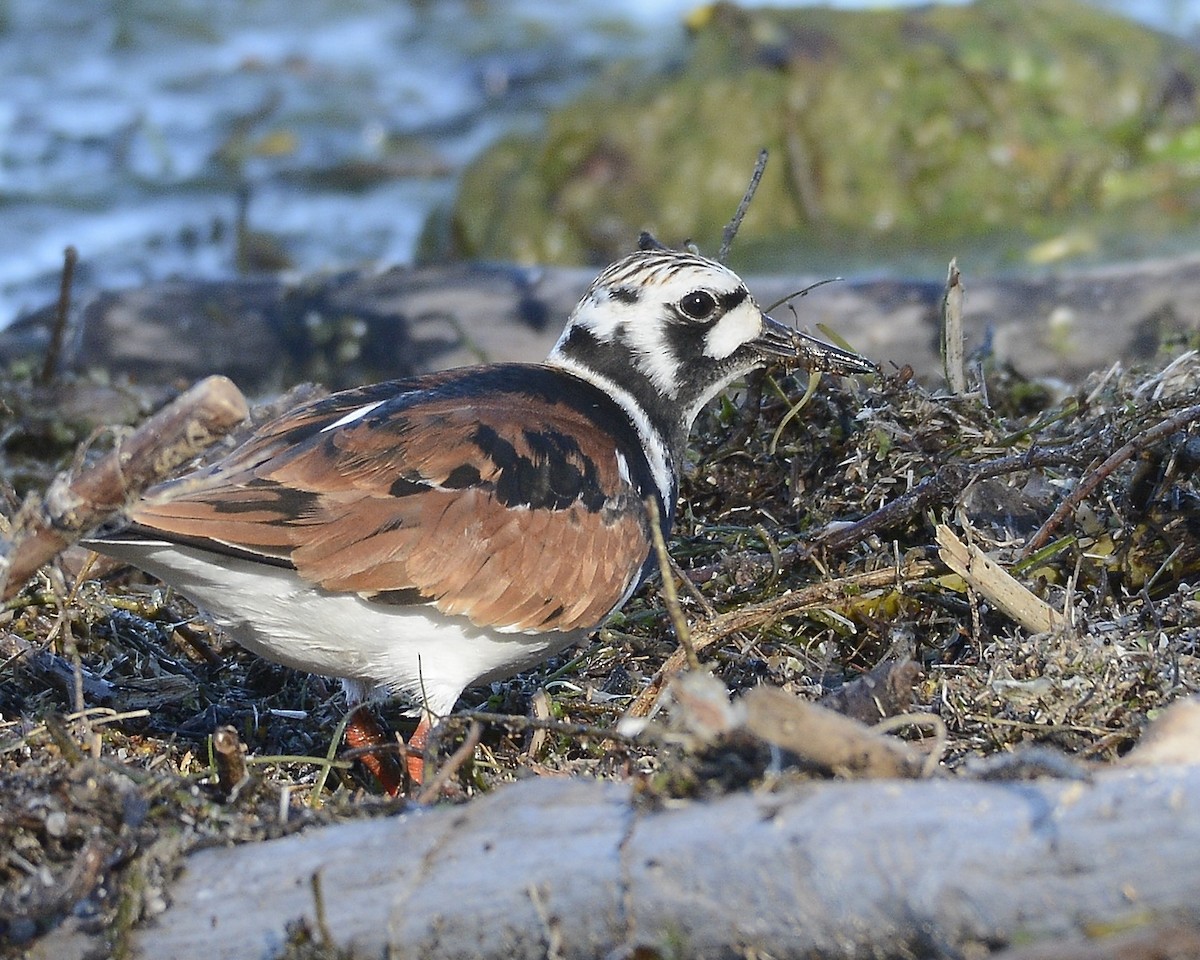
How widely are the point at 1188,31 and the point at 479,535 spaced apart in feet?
30.0

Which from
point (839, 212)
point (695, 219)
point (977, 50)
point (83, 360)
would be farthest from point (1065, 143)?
point (83, 360)

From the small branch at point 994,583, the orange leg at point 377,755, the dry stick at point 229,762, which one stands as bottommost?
the orange leg at point 377,755

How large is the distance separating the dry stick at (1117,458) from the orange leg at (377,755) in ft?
4.97

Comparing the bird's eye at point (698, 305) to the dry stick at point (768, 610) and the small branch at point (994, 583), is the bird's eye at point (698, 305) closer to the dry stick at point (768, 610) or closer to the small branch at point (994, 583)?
the dry stick at point (768, 610)

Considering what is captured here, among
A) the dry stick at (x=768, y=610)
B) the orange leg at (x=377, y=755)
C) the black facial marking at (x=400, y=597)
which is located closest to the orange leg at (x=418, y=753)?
the orange leg at (x=377, y=755)

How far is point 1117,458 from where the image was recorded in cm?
336

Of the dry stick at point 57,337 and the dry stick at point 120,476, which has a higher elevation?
the dry stick at point 120,476

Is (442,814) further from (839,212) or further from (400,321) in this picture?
(839,212)

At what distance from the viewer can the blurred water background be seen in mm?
10133

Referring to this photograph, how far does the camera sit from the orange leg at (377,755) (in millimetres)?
3240

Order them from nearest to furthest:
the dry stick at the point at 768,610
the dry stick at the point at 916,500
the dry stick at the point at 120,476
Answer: the dry stick at the point at 120,476, the dry stick at the point at 768,610, the dry stick at the point at 916,500

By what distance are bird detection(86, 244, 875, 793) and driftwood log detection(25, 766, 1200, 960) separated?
810 millimetres

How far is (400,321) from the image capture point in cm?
628

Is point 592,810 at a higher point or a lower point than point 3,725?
higher
